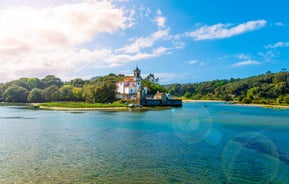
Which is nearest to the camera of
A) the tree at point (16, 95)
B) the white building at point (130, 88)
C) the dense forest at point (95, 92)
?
the dense forest at point (95, 92)

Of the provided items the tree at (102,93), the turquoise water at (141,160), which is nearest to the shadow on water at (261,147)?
the turquoise water at (141,160)

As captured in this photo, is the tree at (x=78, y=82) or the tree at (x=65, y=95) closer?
the tree at (x=65, y=95)

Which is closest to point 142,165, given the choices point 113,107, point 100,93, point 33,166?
point 33,166

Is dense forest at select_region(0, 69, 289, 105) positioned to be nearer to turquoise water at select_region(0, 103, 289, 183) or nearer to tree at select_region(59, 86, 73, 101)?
tree at select_region(59, 86, 73, 101)

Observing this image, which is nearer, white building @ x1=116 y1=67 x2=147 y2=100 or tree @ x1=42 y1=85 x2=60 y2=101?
white building @ x1=116 y1=67 x2=147 y2=100

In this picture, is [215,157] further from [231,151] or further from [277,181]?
[277,181]

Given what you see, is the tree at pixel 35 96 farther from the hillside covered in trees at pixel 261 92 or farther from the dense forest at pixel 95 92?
the hillside covered in trees at pixel 261 92

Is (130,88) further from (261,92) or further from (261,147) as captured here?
(261,147)

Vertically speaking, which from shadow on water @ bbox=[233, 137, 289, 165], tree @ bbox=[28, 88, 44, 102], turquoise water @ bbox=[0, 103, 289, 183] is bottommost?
shadow on water @ bbox=[233, 137, 289, 165]

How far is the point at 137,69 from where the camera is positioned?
406 feet

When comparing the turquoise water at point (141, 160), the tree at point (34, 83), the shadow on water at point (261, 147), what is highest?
the tree at point (34, 83)

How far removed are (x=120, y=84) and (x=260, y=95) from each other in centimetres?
9084

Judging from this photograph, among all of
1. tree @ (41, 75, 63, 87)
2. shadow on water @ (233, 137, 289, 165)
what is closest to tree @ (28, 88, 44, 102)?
tree @ (41, 75, 63, 87)

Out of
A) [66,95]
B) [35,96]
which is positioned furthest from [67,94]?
[35,96]
